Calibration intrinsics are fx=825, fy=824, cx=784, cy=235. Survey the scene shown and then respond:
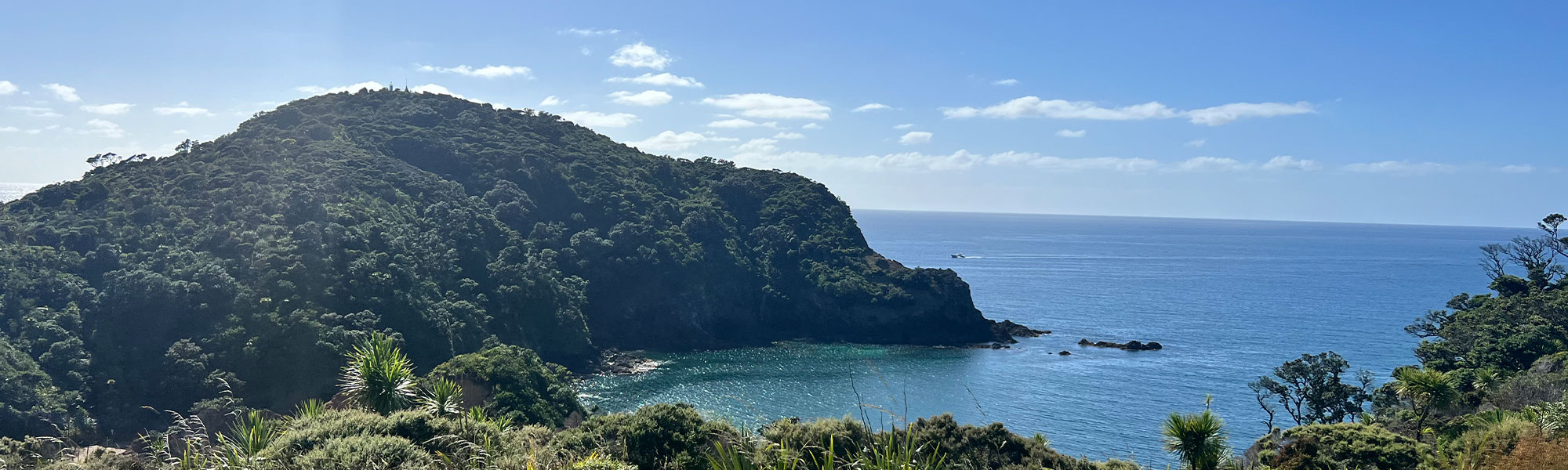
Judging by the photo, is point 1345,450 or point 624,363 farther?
point 624,363

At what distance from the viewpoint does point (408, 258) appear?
54344mm

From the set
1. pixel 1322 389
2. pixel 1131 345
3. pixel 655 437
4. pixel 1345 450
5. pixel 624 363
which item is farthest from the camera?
pixel 1131 345

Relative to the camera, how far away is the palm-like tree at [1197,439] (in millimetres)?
19953

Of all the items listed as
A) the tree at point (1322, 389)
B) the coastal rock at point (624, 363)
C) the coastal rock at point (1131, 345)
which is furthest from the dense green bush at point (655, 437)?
the coastal rock at point (1131, 345)

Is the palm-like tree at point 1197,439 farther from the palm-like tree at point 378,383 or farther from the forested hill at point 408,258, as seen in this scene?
the forested hill at point 408,258

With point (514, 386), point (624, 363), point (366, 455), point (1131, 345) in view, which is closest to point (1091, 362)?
point (1131, 345)

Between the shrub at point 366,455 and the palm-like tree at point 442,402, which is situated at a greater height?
the shrub at point 366,455

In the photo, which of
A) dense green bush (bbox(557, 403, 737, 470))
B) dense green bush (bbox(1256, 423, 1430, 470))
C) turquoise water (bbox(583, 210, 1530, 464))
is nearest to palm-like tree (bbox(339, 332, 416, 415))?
dense green bush (bbox(557, 403, 737, 470))

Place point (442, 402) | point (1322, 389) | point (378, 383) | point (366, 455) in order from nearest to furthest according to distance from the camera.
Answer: point (366, 455)
point (378, 383)
point (442, 402)
point (1322, 389)

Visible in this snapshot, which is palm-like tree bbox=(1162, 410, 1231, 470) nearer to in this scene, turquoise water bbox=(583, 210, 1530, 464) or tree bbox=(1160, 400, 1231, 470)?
tree bbox=(1160, 400, 1231, 470)

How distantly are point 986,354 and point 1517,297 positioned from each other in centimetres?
3237

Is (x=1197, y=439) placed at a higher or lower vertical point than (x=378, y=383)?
lower

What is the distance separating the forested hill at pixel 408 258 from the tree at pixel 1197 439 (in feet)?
127

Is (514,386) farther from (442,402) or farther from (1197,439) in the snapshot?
(1197,439)
